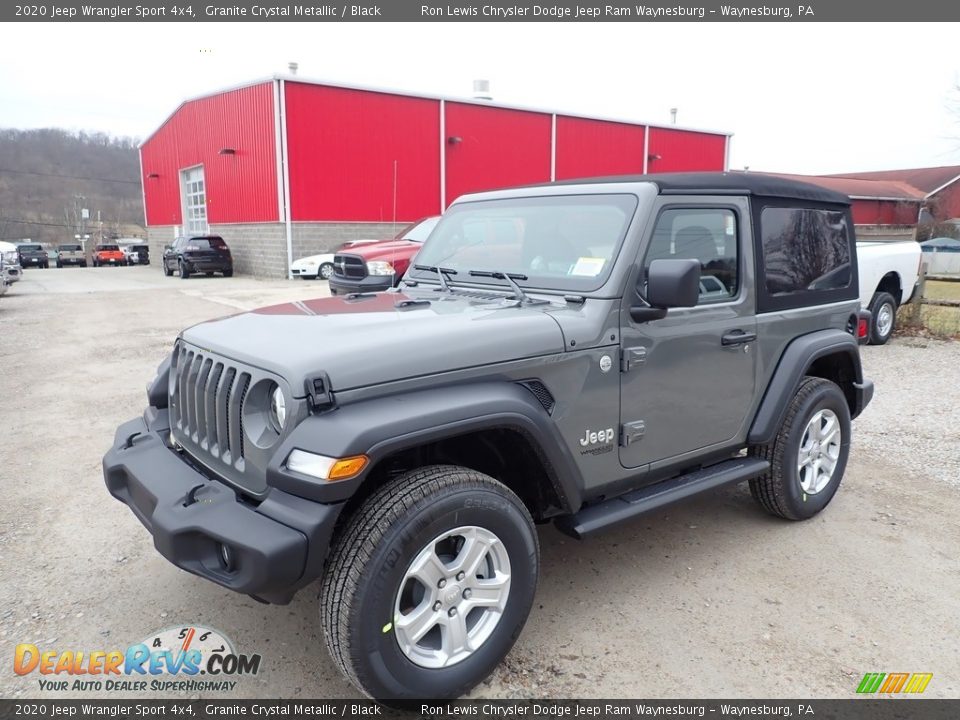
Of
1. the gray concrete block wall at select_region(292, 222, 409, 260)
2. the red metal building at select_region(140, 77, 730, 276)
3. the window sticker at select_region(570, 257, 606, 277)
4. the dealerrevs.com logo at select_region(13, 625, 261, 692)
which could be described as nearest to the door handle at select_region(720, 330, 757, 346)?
the window sticker at select_region(570, 257, 606, 277)

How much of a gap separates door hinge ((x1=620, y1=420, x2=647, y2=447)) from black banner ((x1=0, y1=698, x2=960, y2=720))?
1.05 meters

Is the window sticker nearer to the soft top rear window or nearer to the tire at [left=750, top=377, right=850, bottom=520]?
the tire at [left=750, top=377, right=850, bottom=520]

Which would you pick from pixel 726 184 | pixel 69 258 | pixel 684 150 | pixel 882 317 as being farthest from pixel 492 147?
pixel 69 258

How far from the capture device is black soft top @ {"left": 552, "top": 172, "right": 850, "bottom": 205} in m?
3.31

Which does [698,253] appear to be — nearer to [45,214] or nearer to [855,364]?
[855,364]

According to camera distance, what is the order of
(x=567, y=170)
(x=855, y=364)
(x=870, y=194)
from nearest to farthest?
(x=855, y=364) → (x=567, y=170) → (x=870, y=194)

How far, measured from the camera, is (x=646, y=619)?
10.2ft

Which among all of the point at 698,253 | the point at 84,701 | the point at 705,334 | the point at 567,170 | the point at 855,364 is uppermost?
the point at 567,170

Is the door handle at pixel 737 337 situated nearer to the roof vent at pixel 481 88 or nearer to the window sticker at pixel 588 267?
the window sticker at pixel 588 267

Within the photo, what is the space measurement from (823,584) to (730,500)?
1136 millimetres

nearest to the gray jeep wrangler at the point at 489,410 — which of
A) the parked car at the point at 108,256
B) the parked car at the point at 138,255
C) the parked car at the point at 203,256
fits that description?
the parked car at the point at 203,256

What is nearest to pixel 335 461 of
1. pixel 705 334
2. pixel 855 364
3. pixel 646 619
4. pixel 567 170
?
pixel 646 619

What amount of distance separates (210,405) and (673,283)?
6.36ft

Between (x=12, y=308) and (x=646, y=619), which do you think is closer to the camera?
(x=646, y=619)
